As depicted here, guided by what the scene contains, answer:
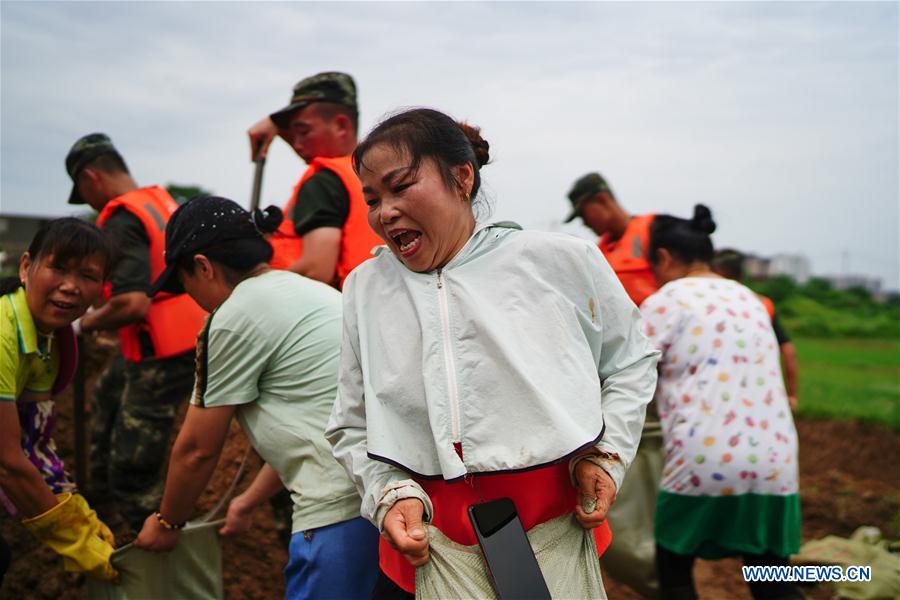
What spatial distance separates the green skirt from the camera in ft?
10.4

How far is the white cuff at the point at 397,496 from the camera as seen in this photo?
162 centimetres

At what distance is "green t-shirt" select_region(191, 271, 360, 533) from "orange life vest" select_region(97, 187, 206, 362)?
1.56 m

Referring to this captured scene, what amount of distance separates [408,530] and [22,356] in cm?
173

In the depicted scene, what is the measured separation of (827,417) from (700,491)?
5.51m

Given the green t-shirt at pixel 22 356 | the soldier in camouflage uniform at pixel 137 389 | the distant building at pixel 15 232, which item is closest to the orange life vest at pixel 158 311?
the soldier in camouflage uniform at pixel 137 389

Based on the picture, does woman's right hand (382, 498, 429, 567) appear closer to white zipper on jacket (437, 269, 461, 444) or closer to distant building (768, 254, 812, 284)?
white zipper on jacket (437, 269, 461, 444)

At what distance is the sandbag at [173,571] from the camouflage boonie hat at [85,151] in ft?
7.59

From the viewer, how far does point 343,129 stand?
3.77m

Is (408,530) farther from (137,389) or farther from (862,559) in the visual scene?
(862,559)

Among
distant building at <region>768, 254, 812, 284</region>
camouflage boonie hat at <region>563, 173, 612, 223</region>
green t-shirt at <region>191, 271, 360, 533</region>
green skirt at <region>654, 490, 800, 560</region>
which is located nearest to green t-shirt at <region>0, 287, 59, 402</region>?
green t-shirt at <region>191, 271, 360, 533</region>

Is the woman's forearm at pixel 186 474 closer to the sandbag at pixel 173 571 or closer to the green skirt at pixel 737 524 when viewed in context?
the sandbag at pixel 173 571

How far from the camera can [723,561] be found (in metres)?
4.69

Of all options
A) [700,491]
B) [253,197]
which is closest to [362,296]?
[700,491]

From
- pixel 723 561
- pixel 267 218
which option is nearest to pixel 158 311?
pixel 267 218
